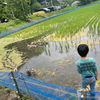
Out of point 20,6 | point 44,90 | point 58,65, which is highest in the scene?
point 20,6

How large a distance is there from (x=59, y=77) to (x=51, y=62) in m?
1.17

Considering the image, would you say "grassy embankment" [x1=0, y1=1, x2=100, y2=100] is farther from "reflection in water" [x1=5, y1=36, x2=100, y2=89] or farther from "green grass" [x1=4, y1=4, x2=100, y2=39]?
"reflection in water" [x1=5, y1=36, x2=100, y2=89]

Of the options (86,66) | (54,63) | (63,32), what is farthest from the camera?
(63,32)

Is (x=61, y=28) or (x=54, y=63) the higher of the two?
(x=61, y=28)

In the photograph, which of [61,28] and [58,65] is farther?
[61,28]

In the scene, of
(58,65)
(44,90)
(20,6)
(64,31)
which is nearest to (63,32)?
(64,31)

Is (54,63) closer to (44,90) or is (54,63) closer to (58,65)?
(58,65)

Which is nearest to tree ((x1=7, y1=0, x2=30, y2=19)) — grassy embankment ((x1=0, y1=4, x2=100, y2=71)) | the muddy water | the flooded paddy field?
grassy embankment ((x1=0, y1=4, x2=100, y2=71))

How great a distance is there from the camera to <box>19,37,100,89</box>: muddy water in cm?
344

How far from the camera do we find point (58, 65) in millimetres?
4352

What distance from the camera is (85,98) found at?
1.82 meters

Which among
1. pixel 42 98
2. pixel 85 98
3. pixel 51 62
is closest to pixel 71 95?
pixel 85 98

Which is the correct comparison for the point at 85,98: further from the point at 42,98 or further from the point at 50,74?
the point at 50,74

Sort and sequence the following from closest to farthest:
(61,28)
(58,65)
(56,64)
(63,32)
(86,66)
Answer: (86,66), (58,65), (56,64), (63,32), (61,28)
